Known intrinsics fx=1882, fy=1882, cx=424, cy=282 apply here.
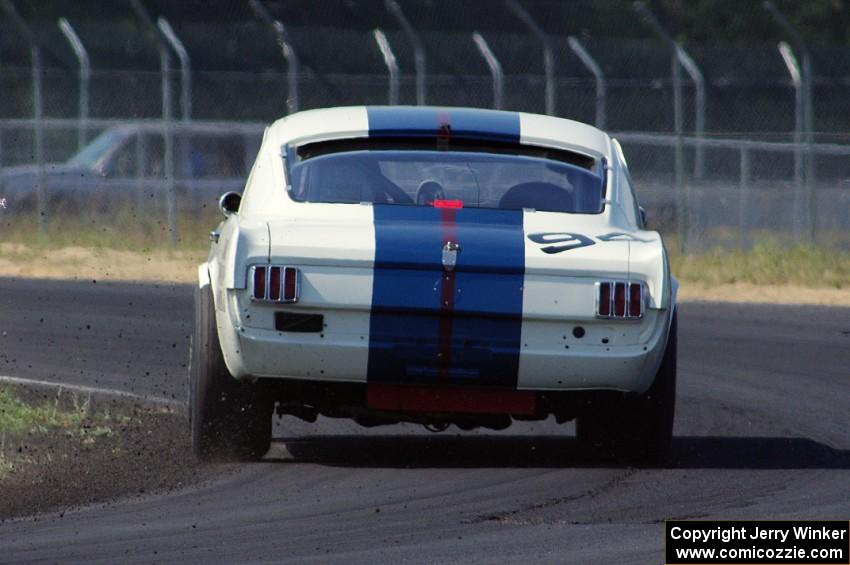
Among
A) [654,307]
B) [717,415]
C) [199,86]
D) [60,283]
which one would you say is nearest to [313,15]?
[199,86]

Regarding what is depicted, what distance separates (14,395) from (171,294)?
7144 mm

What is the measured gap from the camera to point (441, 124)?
879 cm

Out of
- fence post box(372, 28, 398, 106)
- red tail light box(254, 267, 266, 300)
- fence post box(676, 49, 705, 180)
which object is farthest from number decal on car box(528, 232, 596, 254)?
fence post box(676, 49, 705, 180)

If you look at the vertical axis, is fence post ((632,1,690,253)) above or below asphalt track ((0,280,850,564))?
above

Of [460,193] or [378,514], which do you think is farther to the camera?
[460,193]

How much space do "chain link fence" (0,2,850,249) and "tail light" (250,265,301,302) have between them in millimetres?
14654

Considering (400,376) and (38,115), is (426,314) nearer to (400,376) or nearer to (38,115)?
(400,376)

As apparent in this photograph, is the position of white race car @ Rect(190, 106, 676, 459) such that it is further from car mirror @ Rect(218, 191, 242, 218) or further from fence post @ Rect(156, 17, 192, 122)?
fence post @ Rect(156, 17, 192, 122)

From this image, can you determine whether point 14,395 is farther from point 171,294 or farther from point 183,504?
point 171,294

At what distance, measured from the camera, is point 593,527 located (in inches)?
269

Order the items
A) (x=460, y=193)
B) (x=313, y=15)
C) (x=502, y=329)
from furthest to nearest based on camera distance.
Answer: (x=313, y=15) → (x=460, y=193) → (x=502, y=329)

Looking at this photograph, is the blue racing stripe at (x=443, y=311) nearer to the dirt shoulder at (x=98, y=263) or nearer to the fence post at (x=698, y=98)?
the dirt shoulder at (x=98, y=263)

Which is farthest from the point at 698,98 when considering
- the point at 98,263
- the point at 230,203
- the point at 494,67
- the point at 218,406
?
the point at 218,406

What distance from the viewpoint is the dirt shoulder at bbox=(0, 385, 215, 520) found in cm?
741
